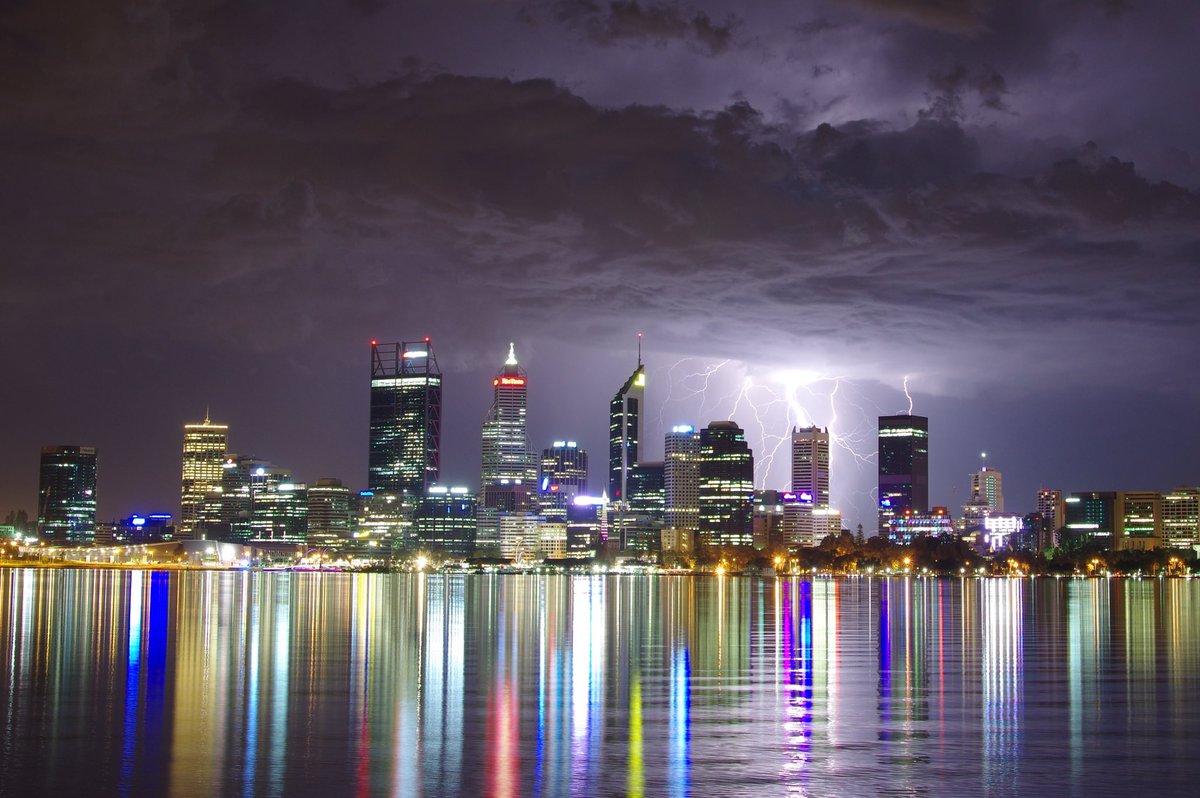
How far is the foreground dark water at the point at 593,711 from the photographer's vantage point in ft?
95.2

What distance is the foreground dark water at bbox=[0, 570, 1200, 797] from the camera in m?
29.0

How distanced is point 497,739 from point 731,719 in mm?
6988

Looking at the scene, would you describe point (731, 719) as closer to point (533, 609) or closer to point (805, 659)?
point (805, 659)

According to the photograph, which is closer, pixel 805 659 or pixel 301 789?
pixel 301 789

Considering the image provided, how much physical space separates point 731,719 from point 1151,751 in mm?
10573

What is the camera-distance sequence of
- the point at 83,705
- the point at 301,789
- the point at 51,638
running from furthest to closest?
the point at 51,638 < the point at 83,705 < the point at 301,789

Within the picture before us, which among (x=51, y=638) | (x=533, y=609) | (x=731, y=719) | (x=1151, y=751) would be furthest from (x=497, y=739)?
(x=533, y=609)

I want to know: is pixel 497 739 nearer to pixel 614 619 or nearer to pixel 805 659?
pixel 805 659

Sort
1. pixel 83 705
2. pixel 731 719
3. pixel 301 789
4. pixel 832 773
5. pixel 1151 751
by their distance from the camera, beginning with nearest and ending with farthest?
pixel 301 789
pixel 832 773
pixel 1151 751
pixel 731 719
pixel 83 705

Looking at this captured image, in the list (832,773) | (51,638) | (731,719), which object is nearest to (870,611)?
(51,638)

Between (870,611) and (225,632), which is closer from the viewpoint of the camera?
(225,632)

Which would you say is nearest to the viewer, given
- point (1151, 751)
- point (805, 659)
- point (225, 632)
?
point (1151, 751)

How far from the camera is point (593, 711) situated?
130ft

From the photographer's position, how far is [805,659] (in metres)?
57.2
